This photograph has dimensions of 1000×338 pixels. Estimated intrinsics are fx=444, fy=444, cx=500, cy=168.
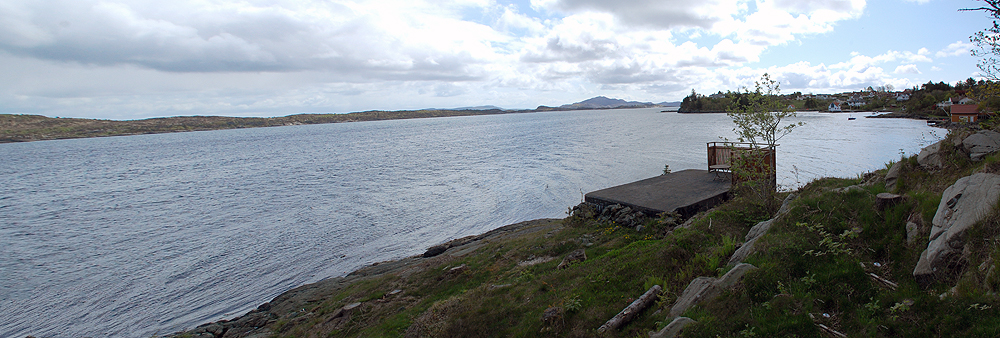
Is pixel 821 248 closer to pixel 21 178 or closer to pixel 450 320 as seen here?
pixel 450 320

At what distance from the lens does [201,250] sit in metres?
18.4

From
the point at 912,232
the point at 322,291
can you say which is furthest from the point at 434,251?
the point at 912,232

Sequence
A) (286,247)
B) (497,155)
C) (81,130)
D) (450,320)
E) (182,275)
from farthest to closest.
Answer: (81,130) → (497,155) → (286,247) → (182,275) → (450,320)

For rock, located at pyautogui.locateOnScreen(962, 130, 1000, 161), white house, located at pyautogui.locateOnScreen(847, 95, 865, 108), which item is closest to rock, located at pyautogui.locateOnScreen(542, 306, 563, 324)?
rock, located at pyautogui.locateOnScreen(962, 130, 1000, 161)

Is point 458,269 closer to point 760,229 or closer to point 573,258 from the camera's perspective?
point 573,258

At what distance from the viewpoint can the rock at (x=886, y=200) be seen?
6402mm

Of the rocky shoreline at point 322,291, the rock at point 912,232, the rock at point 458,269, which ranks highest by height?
the rock at point 912,232

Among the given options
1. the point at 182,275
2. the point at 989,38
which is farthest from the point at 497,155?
the point at 989,38

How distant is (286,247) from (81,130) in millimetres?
220032

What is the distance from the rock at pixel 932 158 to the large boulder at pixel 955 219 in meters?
1.72

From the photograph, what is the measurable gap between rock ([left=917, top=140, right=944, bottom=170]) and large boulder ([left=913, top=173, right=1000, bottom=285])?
1722 millimetres

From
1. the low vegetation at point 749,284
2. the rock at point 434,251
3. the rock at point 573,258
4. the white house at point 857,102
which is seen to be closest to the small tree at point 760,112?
the low vegetation at point 749,284

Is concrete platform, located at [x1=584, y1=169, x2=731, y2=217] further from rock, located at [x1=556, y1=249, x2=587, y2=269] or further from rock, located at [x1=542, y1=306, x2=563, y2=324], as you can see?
rock, located at [x1=542, y1=306, x2=563, y2=324]

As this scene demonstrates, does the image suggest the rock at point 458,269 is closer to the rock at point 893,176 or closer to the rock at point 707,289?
the rock at point 707,289
